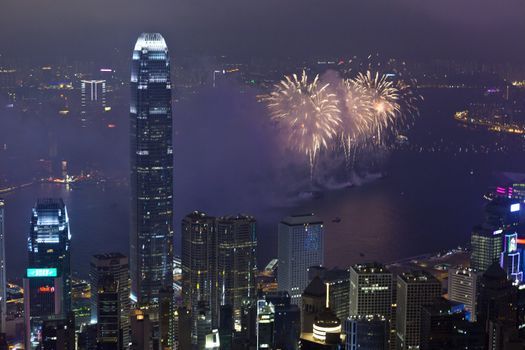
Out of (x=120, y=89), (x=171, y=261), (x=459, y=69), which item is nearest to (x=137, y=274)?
(x=171, y=261)

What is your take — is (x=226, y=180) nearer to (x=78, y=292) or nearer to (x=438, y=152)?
(x=78, y=292)

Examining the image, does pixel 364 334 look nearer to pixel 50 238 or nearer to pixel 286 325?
pixel 286 325

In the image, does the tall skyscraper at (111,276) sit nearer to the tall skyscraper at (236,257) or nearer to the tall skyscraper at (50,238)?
the tall skyscraper at (50,238)

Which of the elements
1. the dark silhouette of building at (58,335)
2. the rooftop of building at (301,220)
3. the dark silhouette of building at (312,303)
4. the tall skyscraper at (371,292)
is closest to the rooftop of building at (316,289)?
the dark silhouette of building at (312,303)

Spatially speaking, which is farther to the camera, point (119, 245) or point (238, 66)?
point (119, 245)

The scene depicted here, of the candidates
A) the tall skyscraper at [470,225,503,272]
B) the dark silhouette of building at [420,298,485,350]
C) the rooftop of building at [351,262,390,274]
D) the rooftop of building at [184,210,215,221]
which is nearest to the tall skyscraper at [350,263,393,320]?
the rooftop of building at [351,262,390,274]

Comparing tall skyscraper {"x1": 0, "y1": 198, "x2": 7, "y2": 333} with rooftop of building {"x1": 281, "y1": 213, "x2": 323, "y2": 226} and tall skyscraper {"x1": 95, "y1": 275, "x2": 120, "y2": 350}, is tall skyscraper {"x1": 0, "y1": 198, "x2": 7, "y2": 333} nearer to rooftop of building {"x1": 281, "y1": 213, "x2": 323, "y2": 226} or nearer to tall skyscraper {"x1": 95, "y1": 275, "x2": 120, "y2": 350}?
tall skyscraper {"x1": 95, "y1": 275, "x2": 120, "y2": 350}
